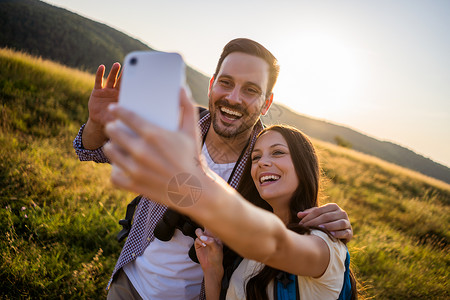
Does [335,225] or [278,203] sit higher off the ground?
[335,225]

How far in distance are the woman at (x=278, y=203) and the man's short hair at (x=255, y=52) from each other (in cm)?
76

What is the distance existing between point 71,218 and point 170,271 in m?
2.28

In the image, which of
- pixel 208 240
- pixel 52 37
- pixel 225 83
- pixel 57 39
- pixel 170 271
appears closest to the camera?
pixel 208 240

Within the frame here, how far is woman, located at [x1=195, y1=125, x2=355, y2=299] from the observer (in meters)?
1.24

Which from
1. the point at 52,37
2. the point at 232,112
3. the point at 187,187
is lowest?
the point at 52,37

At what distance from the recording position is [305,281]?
124 centimetres

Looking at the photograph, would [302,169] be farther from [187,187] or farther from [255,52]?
[187,187]

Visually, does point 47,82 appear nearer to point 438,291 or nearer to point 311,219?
point 311,219

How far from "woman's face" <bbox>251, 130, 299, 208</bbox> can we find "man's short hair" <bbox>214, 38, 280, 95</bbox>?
76 cm

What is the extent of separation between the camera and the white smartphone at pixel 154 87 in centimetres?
51

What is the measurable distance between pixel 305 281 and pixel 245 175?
95 cm

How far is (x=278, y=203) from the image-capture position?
178 centimetres

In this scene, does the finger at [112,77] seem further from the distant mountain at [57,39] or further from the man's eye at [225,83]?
the distant mountain at [57,39]

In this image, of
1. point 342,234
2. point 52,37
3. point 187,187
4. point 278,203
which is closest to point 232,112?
point 278,203
